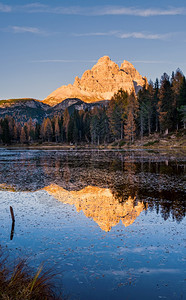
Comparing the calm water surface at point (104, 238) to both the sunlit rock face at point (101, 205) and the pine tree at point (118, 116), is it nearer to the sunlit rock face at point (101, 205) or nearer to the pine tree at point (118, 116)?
the sunlit rock face at point (101, 205)

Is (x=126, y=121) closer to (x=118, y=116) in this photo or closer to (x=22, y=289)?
(x=118, y=116)

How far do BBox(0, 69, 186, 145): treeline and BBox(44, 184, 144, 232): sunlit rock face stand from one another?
63.4 meters

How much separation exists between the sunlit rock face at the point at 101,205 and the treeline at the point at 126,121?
208 feet

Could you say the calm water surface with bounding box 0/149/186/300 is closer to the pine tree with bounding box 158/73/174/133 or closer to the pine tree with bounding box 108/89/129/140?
the pine tree with bounding box 158/73/174/133

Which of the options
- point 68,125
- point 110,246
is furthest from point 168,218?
point 68,125

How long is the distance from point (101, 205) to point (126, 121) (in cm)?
8856

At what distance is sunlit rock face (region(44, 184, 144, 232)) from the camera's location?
14094 mm

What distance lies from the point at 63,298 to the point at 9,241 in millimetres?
5114

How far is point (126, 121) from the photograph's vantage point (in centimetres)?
10312

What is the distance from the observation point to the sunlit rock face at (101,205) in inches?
555

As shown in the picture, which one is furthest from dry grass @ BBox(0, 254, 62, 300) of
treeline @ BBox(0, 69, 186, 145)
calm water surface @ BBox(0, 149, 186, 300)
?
treeline @ BBox(0, 69, 186, 145)

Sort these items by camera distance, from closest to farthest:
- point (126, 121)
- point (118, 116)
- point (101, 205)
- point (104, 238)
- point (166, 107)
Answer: point (104, 238) → point (101, 205) → point (166, 107) → point (126, 121) → point (118, 116)

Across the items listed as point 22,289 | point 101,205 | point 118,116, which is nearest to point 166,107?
point 118,116

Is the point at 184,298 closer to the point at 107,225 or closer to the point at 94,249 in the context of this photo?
the point at 94,249
